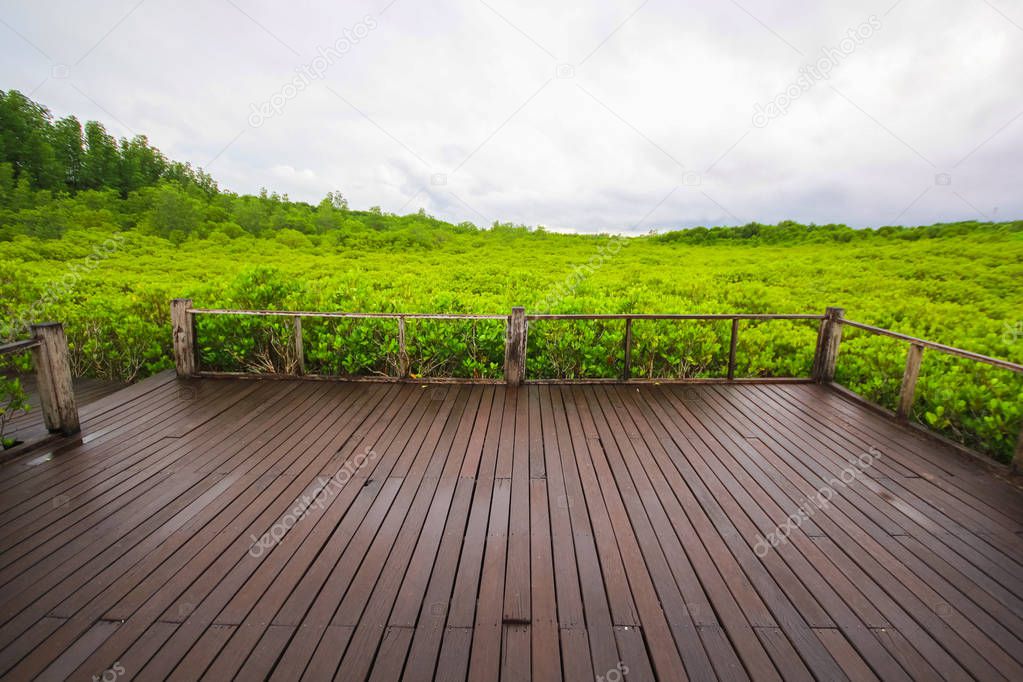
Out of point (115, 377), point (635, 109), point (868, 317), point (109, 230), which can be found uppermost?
point (635, 109)

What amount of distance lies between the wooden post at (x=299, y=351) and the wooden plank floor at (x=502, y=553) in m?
1.29

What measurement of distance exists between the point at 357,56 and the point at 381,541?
32.8 feet

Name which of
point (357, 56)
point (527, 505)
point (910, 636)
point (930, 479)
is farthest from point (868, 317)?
point (357, 56)

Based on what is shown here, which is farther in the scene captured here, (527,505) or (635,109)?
(635,109)

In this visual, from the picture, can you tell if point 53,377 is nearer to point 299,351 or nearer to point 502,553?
point 299,351

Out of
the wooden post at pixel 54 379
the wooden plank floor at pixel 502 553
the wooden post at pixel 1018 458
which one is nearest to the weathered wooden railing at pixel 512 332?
the wooden plank floor at pixel 502 553

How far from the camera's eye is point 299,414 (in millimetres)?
3977

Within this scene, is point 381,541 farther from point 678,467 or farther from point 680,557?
point 678,467

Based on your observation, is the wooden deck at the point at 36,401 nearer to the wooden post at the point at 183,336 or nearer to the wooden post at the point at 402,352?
the wooden post at the point at 183,336

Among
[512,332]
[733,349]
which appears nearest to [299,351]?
[512,332]

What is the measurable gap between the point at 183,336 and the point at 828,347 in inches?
313

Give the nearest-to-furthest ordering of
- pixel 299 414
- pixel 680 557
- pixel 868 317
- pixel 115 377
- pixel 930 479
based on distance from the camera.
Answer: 1. pixel 680 557
2. pixel 930 479
3. pixel 299 414
4. pixel 115 377
5. pixel 868 317

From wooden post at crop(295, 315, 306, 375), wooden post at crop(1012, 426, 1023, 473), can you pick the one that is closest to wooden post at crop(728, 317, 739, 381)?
wooden post at crop(1012, 426, 1023, 473)

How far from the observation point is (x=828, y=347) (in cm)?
503
